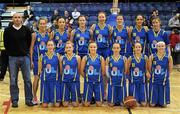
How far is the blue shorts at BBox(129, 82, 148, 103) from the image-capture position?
6898mm

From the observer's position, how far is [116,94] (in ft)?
22.5

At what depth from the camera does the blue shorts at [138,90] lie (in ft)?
22.6

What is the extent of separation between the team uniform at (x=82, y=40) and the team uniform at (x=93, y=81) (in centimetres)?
39

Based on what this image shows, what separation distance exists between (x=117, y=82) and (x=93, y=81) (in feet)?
1.31

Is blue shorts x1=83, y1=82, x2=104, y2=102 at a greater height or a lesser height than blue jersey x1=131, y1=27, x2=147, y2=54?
lesser

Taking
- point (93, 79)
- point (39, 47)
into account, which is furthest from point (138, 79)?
point (39, 47)

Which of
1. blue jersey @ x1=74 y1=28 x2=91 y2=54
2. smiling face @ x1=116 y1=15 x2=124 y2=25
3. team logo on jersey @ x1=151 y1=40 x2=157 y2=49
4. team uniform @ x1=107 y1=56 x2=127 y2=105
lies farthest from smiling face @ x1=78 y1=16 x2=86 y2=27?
team logo on jersey @ x1=151 y1=40 x2=157 y2=49

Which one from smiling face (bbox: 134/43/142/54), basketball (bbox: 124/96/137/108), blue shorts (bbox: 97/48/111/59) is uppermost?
smiling face (bbox: 134/43/142/54)

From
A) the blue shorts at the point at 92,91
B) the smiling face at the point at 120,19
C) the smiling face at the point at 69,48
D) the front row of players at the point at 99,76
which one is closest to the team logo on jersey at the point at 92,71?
the front row of players at the point at 99,76

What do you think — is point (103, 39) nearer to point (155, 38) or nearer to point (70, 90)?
point (155, 38)

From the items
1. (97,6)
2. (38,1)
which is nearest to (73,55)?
(97,6)

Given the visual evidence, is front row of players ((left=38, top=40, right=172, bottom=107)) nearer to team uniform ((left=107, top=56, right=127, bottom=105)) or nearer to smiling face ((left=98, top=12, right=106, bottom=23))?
team uniform ((left=107, top=56, right=127, bottom=105))

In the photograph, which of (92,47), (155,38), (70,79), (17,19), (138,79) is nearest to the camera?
(17,19)

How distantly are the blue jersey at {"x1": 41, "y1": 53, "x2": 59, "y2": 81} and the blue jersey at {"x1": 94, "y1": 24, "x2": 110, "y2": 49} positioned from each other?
0.82 m
